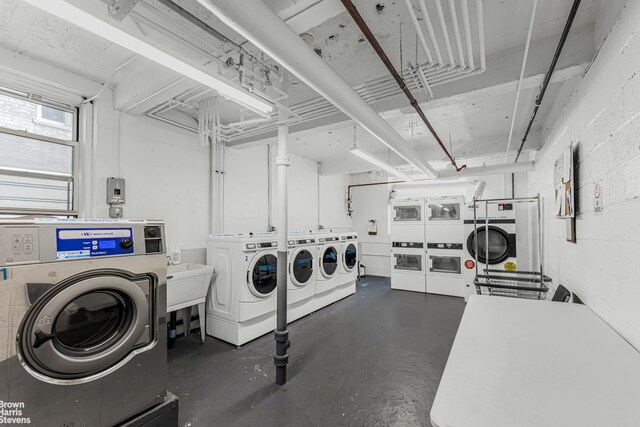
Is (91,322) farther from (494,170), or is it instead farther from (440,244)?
(494,170)

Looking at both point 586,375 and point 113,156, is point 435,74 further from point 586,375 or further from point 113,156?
point 113,156

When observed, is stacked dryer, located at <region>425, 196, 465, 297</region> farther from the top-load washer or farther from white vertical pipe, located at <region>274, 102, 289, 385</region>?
the top-load washer

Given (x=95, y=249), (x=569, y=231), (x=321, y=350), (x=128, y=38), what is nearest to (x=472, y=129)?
(x=569, y=231)

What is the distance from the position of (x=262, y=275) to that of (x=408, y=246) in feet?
11.1

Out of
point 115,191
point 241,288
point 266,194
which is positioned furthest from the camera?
point 266,194

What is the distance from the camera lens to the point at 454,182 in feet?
21.2

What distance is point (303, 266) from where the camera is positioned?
12.7 feet

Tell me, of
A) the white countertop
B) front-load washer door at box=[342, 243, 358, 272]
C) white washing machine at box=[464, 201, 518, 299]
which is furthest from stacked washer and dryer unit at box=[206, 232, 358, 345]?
white washing machine at box=[464, 201, 518, 299]

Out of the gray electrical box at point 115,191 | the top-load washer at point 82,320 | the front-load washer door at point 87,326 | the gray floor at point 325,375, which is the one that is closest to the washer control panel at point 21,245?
the top-load washer at point 82,320

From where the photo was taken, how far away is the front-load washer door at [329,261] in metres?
4.29

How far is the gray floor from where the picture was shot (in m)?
1.94

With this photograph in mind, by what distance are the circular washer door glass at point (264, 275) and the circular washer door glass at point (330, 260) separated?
1144mm

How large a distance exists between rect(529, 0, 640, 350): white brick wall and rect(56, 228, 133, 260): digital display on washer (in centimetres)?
260

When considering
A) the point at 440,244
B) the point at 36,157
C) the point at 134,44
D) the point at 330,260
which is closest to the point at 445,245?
the point at 440,244
